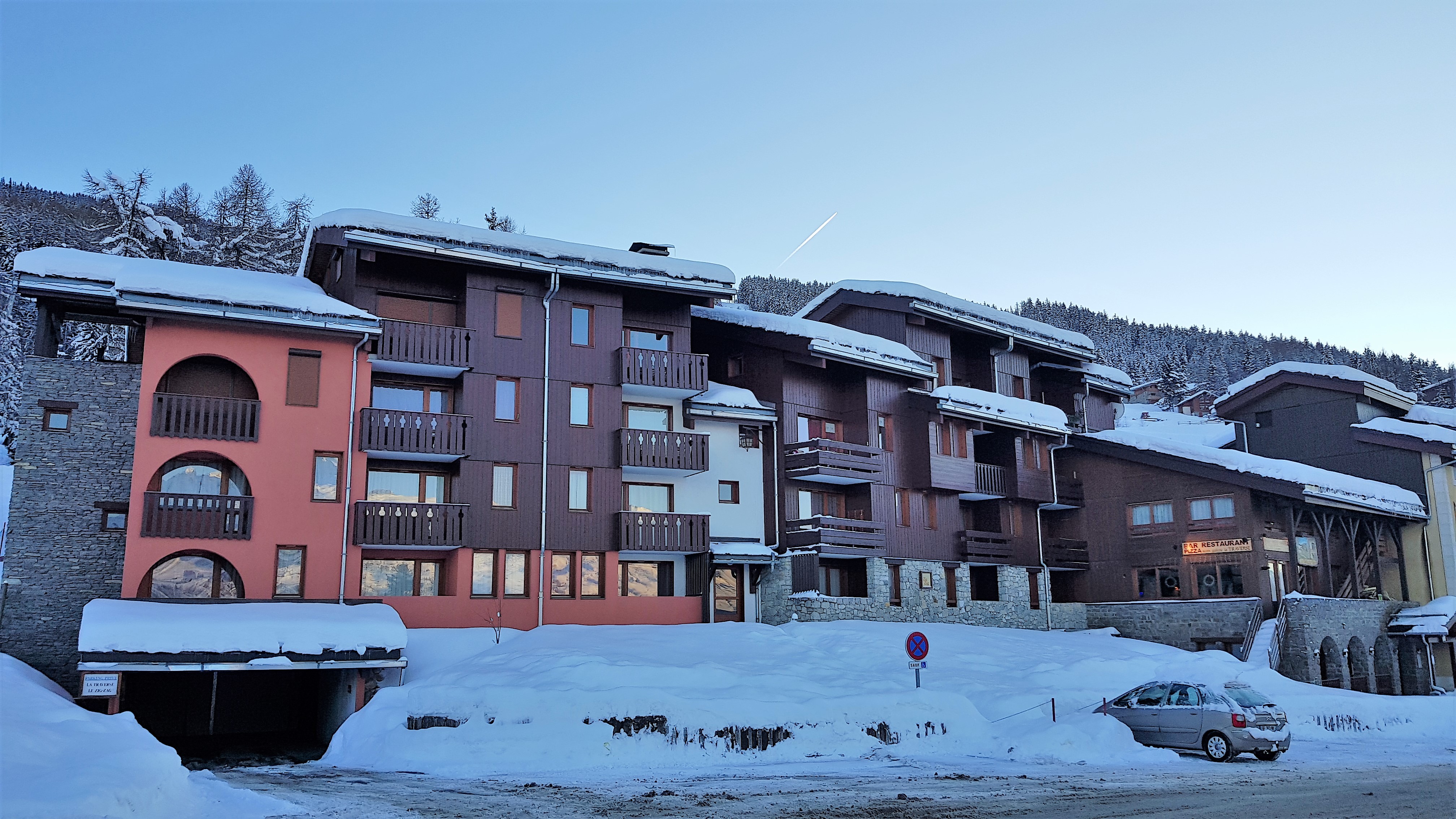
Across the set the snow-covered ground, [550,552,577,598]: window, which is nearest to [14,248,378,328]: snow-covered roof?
[550,552,577,598]: window

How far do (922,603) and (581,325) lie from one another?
16.9 meters

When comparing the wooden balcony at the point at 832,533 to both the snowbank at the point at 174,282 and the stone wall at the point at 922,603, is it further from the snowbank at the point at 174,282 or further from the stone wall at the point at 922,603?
the snowbank at the point at 174,282

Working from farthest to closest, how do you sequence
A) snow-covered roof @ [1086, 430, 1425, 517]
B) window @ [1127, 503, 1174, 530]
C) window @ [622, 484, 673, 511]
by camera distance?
window @ [1127, 503, 1174, 530], snow-covered roof @ [1086, 430, 1425, 517], window @ [622, 484, 673, 511]

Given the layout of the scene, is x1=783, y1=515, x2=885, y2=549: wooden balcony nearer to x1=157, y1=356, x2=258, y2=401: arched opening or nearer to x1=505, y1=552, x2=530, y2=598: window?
x1=505, y1=552, x2=530, y2=598: window

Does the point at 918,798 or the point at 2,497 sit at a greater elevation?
the point at 2,497

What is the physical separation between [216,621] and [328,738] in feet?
15.8

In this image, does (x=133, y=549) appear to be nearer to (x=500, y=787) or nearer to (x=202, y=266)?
(x=202, y=266)

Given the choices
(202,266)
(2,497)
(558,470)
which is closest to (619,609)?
(558,470)

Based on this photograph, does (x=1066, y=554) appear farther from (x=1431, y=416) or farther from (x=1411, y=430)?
(x=1431, y=416)

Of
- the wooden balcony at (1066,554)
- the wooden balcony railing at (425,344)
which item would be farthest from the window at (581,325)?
the wooden balcony at (1066,554)

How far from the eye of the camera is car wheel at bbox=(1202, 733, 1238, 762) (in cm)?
2289

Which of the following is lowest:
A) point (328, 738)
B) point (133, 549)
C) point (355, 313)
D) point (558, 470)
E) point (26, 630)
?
point (328, 738)

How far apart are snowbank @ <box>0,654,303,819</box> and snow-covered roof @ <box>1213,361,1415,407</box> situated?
161 feet

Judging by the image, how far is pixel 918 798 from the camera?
1678cm
